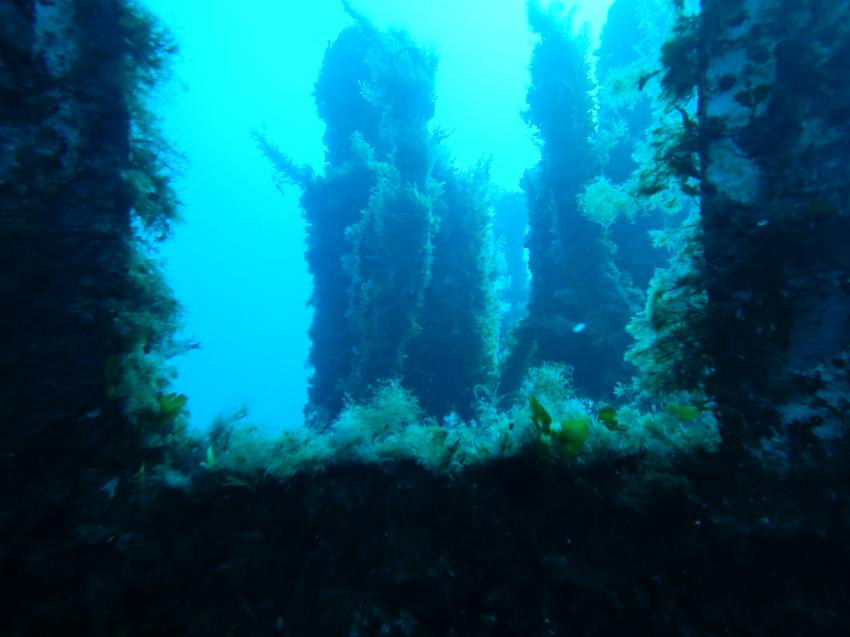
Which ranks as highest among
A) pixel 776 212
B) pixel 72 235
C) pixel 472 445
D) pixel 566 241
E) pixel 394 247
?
pixel 394 247

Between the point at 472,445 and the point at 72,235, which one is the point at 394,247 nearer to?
the point at 72,235

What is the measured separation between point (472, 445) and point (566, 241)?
1049cm

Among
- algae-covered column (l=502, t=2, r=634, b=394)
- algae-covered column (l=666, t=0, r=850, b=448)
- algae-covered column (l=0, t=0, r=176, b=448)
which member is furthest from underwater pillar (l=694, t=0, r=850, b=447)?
algae-covered column (l=502, t=2, r=634, b=394)

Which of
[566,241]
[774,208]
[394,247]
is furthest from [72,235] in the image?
[566,241]

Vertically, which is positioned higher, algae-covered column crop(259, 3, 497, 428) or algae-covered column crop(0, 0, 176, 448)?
algae-covered column crop(259, 3, 497, 428)

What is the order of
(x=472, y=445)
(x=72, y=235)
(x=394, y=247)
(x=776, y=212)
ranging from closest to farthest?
(x=776, y=212), (x=472, y=445), (x=72, y=235), (x=394, y=247)

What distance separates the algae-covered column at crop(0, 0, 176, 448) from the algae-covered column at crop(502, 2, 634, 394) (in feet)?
32.8

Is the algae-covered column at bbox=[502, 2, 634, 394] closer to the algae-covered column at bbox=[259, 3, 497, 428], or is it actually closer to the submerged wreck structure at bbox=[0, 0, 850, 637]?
the algae-covered column at bbox=[259, 3, 497, 428]

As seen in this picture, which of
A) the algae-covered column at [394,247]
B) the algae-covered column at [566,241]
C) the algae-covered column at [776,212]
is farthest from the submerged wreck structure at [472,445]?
the algae-covered column at [566,241]

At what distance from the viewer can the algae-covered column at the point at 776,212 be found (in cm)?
233

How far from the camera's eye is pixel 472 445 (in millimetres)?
2672

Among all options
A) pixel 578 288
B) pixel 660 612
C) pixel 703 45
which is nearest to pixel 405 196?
pixel 578 288

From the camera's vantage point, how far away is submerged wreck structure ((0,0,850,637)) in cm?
205

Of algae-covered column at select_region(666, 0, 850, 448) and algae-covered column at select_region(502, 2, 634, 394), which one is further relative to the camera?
algae-covered column at select_region(502, 2, 634, 394)
